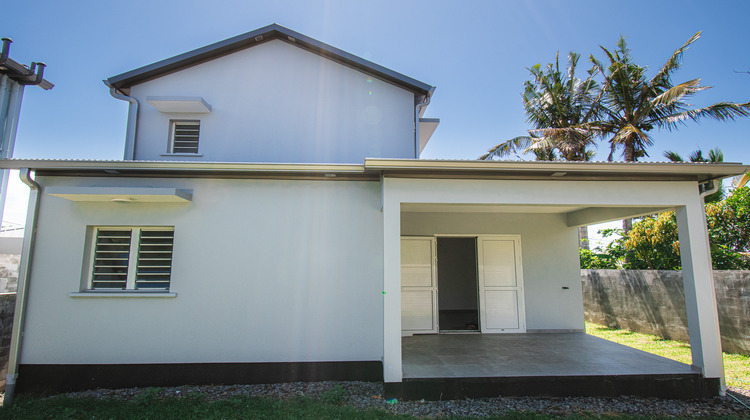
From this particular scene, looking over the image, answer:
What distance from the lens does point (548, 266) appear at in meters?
9.17

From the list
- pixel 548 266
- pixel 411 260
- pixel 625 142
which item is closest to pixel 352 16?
pixel 411 260

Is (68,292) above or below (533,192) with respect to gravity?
below

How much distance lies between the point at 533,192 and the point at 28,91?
440 inches

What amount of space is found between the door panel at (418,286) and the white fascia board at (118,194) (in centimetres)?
489

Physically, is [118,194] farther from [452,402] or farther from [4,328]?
[452,402]

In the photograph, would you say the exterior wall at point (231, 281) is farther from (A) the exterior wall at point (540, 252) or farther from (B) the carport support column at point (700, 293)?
(B) the carport support column at point (700, 293)

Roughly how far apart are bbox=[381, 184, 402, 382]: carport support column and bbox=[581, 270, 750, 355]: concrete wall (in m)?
7.20

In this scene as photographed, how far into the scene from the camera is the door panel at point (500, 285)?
Answer: 29.2ft

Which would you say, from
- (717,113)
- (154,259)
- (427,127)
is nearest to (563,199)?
(427,127)

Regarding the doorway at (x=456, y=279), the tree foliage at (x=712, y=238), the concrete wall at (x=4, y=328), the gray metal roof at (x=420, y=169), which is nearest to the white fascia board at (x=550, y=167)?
the gray metal roof at (x=420, y=169)

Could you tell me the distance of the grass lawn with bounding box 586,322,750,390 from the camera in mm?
6265

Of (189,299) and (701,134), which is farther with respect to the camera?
(701,134)

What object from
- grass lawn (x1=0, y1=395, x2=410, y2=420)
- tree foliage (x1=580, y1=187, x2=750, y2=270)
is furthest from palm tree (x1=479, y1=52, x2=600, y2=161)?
grass lawn (x1=0, y1=395, x2=410, y2=420)

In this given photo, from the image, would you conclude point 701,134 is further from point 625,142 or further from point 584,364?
point 584,364
